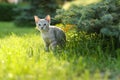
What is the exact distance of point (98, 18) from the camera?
826 centimetres

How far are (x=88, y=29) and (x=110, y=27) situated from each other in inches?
20.6

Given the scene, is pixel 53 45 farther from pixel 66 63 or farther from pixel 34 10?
pixel 34 10

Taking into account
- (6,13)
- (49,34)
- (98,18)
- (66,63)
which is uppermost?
(6,13)

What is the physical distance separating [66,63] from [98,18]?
1.89 metres

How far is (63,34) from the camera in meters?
9.01

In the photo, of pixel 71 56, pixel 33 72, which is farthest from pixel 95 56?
pixel 33 72

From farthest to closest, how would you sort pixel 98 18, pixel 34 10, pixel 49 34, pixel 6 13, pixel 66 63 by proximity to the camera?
pixel 6 13
pixel 34 10
pixel 49 34
pixel 98 18
pixel 66 63

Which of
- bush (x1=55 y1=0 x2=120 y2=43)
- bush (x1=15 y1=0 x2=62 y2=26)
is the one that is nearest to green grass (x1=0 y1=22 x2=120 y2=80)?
bush (x1=55 y1=0 x2=120 y2=43)

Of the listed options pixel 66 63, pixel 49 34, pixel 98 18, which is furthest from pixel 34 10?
pixel 66 63

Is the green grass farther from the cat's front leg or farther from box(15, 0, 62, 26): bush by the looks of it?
box(15, 0, 62, 26): bush

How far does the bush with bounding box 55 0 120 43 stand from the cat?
1.20ft

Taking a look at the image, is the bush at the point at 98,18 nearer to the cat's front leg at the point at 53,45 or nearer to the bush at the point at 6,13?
the cat's front leg at the point at 53,45

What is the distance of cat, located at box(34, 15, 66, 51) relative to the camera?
8.57m

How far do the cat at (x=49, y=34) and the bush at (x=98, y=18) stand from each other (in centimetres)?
37
